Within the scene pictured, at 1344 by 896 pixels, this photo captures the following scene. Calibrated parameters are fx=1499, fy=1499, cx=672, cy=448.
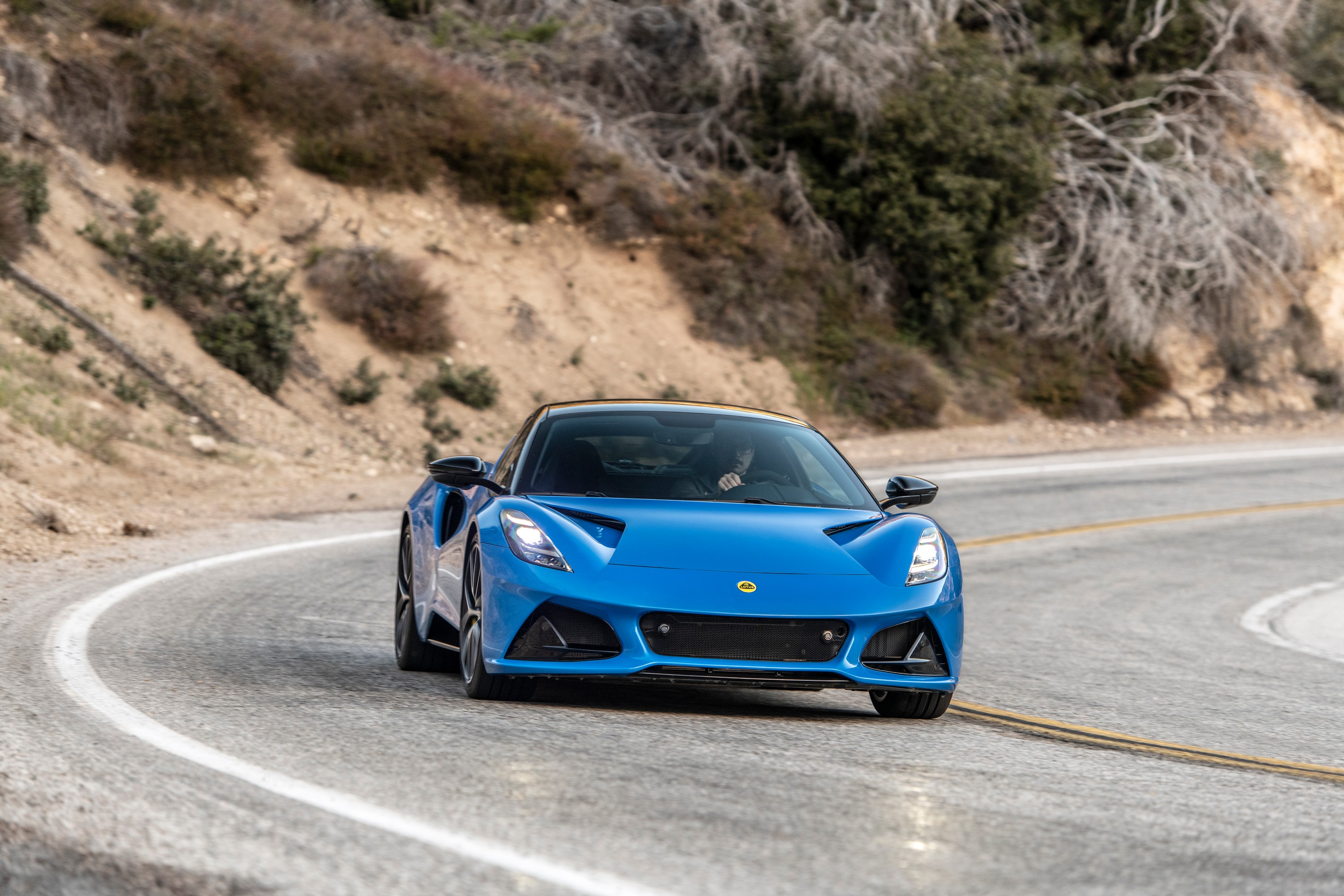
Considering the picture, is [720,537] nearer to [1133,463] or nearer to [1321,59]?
[1133,463]

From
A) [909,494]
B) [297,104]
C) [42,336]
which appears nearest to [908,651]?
[909,494]

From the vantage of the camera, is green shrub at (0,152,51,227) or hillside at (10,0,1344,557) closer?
green shrub at (0,152,51,227)

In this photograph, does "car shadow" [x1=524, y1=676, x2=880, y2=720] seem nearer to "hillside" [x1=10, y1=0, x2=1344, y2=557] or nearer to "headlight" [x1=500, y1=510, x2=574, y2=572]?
"headlight" [x1=500, y1=510, x2=574, y2=572]

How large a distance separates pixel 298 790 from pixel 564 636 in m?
1.58

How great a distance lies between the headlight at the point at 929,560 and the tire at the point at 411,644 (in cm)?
241

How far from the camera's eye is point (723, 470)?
7129 millimetres

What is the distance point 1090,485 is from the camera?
71.0 feet

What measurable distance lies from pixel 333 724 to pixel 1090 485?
57.8 ft

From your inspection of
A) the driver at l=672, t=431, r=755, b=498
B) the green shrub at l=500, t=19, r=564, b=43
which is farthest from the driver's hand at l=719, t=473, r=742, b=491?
the green shrub at l=500, t=19, r=564, b=43

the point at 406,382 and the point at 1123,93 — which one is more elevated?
the point at 1123,93

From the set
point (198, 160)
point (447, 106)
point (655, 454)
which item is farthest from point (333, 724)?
point (447, 106)

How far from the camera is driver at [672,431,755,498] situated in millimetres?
6914

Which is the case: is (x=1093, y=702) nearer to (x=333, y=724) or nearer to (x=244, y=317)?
(x=333, y=724)

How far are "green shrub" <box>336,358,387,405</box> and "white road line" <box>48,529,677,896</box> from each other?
12648 mm
